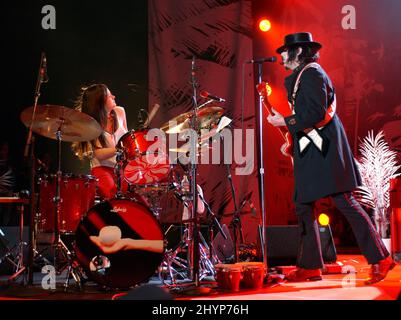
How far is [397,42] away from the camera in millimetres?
8047

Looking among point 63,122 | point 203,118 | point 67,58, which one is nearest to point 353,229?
point 203,118

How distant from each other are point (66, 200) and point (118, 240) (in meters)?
0.73

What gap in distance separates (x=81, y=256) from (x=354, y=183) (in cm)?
230

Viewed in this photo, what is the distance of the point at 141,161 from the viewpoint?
500cm

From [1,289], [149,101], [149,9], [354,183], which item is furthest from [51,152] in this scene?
[354,183]

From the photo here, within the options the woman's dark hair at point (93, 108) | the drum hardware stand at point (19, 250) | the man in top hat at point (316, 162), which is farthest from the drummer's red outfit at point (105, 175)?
the man in top hat at point (316, 162)

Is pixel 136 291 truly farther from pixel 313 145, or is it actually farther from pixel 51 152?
pixel 51 152

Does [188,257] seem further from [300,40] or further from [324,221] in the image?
[300,40]

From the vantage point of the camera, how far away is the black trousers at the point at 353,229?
4.10 metres

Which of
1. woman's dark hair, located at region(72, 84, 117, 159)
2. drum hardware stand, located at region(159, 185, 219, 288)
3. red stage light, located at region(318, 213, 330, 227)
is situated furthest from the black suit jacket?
woman's dark hair, located at region(72, 84, 117, 159)

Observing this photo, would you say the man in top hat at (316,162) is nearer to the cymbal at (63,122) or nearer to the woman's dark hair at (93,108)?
the cymbal at (63,122)

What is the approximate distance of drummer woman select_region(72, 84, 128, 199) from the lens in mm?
5629

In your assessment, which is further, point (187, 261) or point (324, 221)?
point (324, 221)

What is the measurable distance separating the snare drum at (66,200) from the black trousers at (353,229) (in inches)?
76.9
